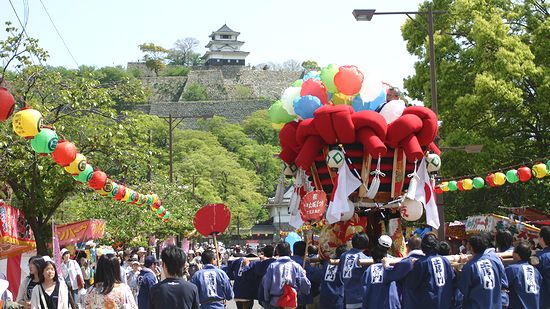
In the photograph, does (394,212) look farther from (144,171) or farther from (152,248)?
(152,248)

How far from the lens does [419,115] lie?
1410cm

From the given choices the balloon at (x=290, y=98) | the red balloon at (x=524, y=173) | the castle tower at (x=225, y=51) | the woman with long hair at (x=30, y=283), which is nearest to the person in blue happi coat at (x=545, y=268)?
the balloon at (x=290, y=98)

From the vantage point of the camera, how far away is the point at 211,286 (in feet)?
40.8

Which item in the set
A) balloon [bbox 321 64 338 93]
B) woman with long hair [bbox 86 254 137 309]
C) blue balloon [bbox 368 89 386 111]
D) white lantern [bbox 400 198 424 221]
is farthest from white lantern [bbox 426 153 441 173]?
woman with long hair [bbox 86 254 137 309]

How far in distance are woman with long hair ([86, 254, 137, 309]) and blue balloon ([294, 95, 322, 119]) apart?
594 centimetres

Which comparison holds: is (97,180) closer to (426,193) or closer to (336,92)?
(336,92)

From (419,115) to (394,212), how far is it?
1.52 metres

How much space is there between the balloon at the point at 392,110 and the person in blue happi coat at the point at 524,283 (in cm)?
387

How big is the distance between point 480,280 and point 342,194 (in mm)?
3539

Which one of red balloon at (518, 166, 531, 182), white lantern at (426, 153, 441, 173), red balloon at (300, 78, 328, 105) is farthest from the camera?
red balloon at (518, 166, 531, 182)

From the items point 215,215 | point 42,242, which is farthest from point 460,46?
point 215,215

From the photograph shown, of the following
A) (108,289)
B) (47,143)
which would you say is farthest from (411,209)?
(108,289)

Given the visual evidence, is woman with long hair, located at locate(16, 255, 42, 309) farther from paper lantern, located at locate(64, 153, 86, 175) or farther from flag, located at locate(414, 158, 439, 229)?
flag, located at locate(414, 158, 439, 229)

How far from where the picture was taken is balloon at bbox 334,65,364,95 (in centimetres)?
1405
